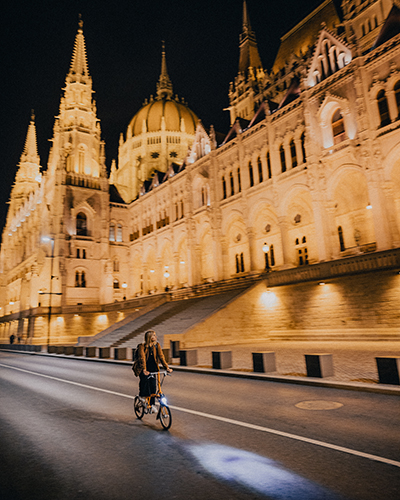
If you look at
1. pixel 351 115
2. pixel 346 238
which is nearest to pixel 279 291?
pixel 346 238

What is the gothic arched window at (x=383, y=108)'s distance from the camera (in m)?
25.5

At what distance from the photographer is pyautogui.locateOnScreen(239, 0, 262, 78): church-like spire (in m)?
55.8

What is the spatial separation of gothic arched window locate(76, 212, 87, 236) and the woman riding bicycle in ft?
156

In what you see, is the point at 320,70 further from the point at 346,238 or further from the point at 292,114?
the point at 346,238

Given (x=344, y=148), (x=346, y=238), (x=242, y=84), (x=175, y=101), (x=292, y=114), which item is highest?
(x=175, y=101)

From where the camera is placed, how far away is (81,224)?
52469mm

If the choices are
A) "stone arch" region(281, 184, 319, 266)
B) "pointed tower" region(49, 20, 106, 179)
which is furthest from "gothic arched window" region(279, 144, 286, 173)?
"pointed tower" region(49, 20, 106, 179)

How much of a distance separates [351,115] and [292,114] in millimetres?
5983

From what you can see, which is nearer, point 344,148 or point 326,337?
point 326,337

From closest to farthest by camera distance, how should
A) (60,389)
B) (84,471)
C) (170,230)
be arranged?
(84,471) → (60,389) → (170,230)

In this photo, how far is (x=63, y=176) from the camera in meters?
51.8

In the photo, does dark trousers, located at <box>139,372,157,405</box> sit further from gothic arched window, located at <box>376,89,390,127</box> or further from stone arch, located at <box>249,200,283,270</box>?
stone arch, located at <box>249,200,283,270</box>

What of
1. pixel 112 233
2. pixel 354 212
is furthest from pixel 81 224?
pixel 354 212

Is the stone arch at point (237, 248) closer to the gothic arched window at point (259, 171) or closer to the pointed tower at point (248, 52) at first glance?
the gothic arched window at point (259, 171)
